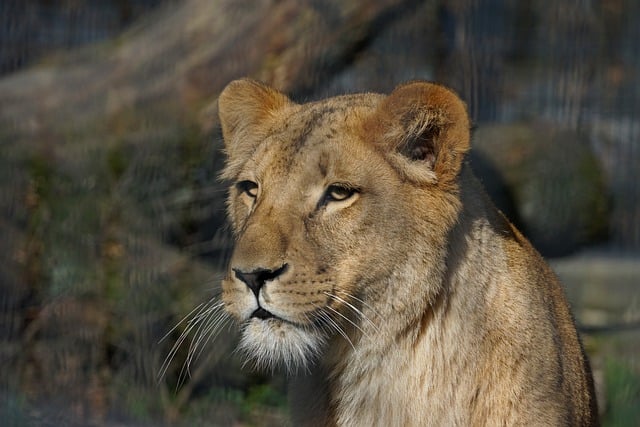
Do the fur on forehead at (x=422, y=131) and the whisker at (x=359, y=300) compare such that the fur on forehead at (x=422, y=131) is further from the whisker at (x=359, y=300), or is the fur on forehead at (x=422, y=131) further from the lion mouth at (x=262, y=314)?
the lion mouth at (x=262, y=314)

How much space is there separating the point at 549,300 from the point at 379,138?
65 centimetres

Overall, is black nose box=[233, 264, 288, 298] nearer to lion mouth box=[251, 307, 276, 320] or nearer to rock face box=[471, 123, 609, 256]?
lion mouth box=[251, 307, 276, 320]

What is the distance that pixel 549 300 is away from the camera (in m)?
2.78

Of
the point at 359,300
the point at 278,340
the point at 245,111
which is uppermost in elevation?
the point at 245,111

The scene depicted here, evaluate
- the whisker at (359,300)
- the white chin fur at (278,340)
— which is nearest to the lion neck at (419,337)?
the whisker at (359,300)

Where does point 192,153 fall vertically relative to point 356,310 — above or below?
above

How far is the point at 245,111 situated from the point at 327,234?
65 centimetres

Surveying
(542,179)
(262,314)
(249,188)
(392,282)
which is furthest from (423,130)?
(542,179)

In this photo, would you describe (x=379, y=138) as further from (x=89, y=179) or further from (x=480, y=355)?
(x=89, y=179)

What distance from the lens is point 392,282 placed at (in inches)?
98.0

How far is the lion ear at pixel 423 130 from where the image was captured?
2.50m

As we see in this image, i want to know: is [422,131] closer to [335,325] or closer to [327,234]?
[327,234]

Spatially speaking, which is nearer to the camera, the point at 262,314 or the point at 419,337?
the point at 262,314

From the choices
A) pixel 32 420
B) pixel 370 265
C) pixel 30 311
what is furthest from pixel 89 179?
pixel 370 265
